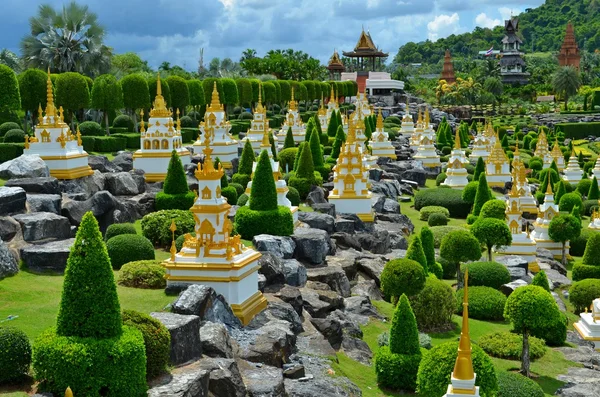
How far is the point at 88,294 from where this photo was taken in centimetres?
1276

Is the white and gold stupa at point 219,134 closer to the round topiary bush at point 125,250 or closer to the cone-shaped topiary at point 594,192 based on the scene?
the round topiary bush at point 125,250

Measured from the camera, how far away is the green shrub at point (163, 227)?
2589 cm

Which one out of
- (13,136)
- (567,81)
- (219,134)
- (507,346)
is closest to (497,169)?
(219,134)

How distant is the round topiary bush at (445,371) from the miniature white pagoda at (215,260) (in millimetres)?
4395

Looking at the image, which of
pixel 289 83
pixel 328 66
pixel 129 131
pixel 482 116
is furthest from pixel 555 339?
pixel 328 66

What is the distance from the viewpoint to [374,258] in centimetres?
3048

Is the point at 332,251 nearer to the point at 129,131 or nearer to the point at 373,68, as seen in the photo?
the point at 129,131

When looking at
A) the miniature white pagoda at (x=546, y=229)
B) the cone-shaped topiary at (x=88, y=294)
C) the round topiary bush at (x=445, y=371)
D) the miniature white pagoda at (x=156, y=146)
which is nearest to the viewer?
the cone-shaped topiary at (x=88, y=294)

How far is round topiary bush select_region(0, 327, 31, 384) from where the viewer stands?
12.9 m

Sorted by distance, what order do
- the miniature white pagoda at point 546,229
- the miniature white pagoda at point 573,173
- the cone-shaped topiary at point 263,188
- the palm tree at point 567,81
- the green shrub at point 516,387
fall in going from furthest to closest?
1. the palm tree at point 567,81
2. the miniature white pagoda at point 573,173
3. the miniature white pagoda at point 546,229
4. the cone-shaped topiary at point 263,188
5. the green shrub at point 516,387

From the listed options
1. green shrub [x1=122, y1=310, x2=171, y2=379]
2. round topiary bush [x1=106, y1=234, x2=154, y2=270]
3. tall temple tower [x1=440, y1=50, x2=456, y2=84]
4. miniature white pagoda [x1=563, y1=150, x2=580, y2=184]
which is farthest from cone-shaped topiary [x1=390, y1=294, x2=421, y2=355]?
tall temple tower [x1=440, y1=50, x2=456, y2=84]

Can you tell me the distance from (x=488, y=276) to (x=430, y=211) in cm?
1523

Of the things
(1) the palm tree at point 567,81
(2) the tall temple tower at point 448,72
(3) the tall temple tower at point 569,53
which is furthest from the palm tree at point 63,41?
(3) the tall temple tower at point 569,53

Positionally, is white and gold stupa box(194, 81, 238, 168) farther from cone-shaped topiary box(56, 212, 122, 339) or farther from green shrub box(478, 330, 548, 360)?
cone-shaped topiary box(56, 212, 122, 339)
